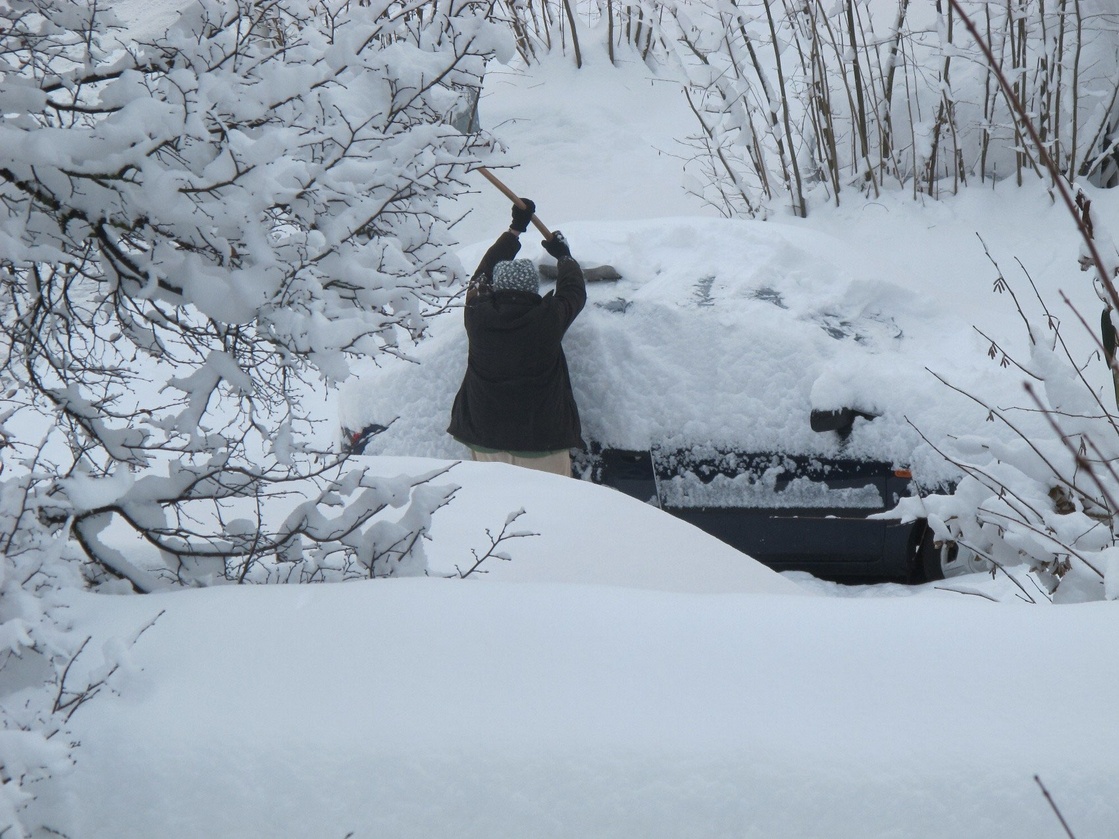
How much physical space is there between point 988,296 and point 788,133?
2087 mm

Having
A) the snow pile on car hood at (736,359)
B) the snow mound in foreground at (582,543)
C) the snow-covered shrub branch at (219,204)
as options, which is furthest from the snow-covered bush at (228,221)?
the snow pile on car hood at (736,359)

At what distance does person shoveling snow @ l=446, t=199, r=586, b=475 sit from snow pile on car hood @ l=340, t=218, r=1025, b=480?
18 centimetres

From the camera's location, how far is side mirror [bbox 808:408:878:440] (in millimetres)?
3979

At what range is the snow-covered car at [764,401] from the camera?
3980 mm

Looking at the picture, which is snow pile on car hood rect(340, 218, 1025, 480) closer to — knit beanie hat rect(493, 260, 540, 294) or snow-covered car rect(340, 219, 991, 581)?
snow-covered car rect(340, 219, 991, 581)

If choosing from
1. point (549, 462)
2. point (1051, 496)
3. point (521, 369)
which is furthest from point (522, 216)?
point (1051, 496)

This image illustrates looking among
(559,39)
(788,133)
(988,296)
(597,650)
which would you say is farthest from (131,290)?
(559,39)

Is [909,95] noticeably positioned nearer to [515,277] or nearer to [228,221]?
[515,277]

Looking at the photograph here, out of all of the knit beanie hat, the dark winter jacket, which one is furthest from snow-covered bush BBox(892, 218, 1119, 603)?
the knit beanie hat

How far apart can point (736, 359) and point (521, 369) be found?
88cm

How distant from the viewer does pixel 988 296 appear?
6.08 m

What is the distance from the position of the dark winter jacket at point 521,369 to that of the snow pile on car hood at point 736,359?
0.61ft

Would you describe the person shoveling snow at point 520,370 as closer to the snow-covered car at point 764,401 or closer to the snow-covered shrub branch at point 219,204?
the snow-covered car at point 764,401

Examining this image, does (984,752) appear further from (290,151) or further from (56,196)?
(56,196)
